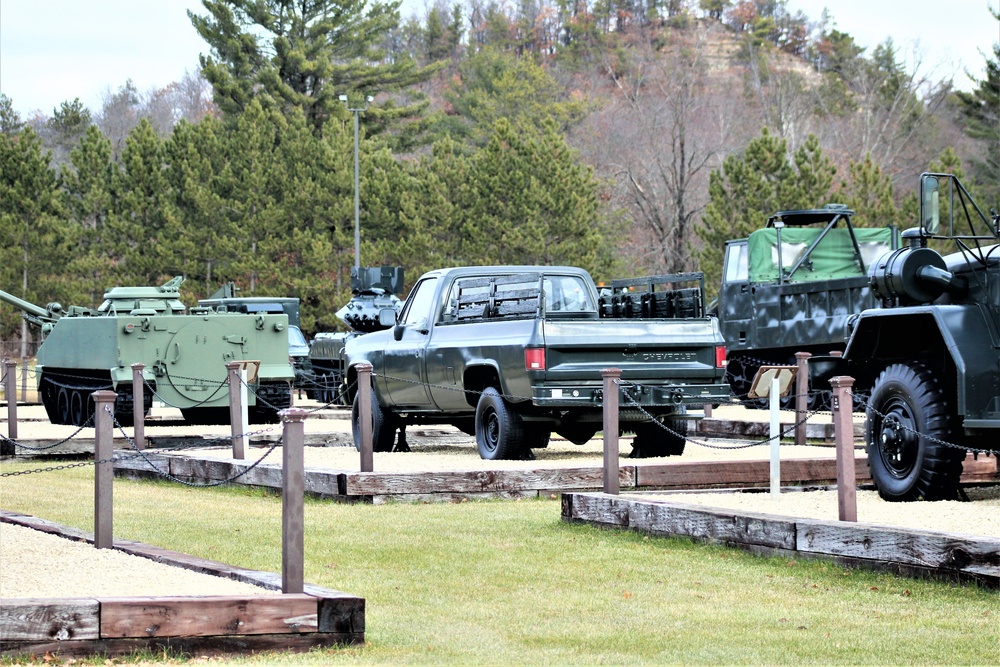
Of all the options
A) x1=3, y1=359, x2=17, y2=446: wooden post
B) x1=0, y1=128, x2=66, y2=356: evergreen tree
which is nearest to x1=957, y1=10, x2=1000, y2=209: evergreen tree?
x1=0, y1=128, x2=66, y2=356: evergreen tree

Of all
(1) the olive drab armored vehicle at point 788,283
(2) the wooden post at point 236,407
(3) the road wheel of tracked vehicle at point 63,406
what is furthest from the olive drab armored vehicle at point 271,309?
(2) the wooden post at point 236,407

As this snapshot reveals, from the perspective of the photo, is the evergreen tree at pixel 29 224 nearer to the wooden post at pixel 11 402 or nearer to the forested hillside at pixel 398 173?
the forested hillside at pixel 398 173

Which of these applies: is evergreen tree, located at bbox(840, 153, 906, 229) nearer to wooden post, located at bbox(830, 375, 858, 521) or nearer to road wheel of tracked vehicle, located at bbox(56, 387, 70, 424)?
Answer: road wheel of tracked vehicle, located at bbox(56, 387, 70, 424)

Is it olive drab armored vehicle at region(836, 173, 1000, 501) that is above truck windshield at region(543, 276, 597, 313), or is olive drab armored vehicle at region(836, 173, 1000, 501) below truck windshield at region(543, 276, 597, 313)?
below

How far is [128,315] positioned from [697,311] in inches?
421

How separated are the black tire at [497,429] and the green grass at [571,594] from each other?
265 centimetres

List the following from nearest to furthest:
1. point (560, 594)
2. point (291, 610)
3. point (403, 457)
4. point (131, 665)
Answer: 1. point (131, 665)
2. point (291, 610)
3. point (560, 594)
4. point (403, 457)

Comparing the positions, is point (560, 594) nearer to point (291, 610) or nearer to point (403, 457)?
point (291, 610)

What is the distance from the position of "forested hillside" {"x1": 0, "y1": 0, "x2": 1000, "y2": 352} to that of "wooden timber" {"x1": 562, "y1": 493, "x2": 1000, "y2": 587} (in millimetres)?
29744

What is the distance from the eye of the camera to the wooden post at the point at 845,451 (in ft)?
31.0

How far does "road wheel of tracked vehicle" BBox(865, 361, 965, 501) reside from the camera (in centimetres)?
1059

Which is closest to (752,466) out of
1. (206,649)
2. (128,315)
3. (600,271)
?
(206,649)

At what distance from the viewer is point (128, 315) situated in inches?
933

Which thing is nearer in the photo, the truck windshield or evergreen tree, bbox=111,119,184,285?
the truck windshield
